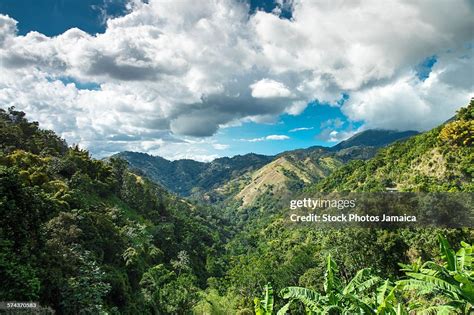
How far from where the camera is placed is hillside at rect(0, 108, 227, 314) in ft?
72.8

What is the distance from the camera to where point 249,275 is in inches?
2400

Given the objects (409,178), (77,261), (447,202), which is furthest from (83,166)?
(409,178)

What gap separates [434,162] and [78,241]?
202 feet

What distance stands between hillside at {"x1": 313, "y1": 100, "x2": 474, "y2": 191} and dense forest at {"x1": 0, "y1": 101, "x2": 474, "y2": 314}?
0.25 metres

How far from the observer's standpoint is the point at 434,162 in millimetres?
67125

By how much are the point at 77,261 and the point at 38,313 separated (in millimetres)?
8755

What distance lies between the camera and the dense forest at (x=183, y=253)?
36.1 ft

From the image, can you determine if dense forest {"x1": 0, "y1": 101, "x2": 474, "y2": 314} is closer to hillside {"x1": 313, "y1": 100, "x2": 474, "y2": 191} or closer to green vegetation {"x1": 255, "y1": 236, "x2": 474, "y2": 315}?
green vegetation {"x1": 255, "y1": 236, "x2": 474, "y2": 315}

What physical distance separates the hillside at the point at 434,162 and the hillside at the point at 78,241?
144ft

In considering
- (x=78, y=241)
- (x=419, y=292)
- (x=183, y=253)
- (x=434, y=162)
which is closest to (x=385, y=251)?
(x=434, y=162)

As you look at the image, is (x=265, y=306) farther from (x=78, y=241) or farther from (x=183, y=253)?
(x=183, y=253)

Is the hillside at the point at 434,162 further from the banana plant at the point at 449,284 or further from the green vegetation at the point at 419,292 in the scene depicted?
the banana plant at the point at 449,284

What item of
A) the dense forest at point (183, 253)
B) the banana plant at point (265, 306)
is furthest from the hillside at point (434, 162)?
the banana plant at point (265, 306)

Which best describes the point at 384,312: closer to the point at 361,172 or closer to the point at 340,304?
the point at 340,304
